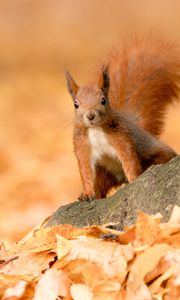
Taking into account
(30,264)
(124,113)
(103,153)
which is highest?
(124,113)

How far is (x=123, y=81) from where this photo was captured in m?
5.20

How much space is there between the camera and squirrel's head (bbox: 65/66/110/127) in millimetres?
4234

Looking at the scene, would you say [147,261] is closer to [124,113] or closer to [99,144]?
[99,144]

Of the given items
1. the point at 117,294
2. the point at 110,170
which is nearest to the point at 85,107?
the point at 110,170

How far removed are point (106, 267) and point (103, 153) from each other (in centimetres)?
161

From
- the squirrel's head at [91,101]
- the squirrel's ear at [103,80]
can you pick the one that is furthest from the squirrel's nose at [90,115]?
the squirrel's ear at [103,80]

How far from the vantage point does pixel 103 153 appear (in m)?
4.50

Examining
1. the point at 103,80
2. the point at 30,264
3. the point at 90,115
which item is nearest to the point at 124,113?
the point at 103,80

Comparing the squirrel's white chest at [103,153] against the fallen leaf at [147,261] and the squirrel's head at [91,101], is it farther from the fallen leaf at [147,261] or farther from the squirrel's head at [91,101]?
the fallen leaf at [147,261]

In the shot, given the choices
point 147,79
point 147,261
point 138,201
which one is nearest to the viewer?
point 147,261

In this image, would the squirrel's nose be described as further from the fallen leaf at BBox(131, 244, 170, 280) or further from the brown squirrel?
the fallen leaf at BBox(131, 244, 170, 280)

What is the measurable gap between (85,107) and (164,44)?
1246 mm

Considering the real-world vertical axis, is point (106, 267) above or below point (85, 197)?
below

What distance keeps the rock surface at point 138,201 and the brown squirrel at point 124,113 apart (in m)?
0.32
